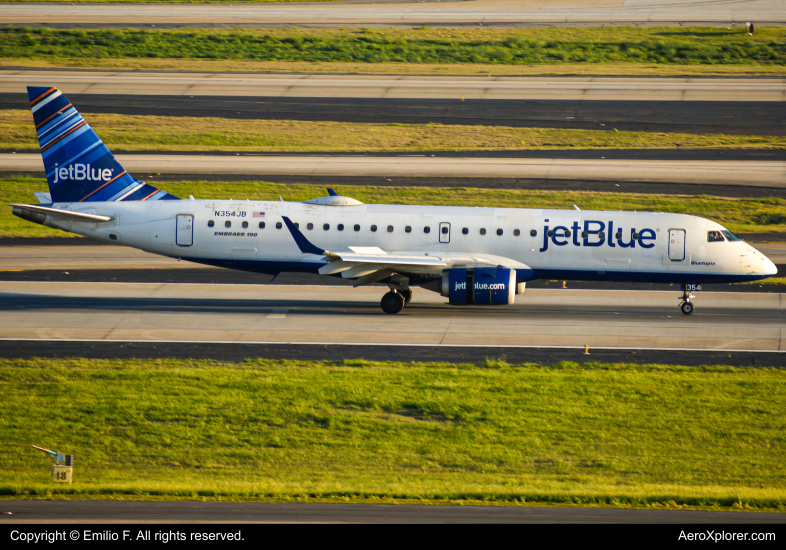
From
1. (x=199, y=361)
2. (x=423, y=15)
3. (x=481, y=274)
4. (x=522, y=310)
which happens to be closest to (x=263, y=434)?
(x=199, y=361)

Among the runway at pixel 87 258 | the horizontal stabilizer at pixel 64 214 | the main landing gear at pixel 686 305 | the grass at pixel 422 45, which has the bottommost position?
the main landing gear at pixel 686 305

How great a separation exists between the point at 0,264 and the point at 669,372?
A: 28.9 meters

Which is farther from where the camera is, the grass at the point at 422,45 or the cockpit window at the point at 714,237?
the grass at the point at 422,45

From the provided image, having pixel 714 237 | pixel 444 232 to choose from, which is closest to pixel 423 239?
pixel 444 232

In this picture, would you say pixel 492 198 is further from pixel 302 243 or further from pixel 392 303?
pixel 302 243

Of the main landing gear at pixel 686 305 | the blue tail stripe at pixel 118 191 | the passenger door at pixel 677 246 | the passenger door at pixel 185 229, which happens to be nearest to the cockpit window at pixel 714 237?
the passenger door at pixel 677 246

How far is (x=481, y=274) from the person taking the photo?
33.1 m

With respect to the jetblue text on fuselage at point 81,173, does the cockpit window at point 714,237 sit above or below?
below

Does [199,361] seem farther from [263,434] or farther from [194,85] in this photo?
[194,85]

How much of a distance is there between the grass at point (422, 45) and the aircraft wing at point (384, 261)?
Result: 157ft

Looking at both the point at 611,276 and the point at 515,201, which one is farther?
the point at 515,201

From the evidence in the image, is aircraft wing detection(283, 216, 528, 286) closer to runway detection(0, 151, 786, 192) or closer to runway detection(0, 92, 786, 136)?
runway detection(0, 151, 786, 192)

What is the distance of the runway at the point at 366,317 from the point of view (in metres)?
31.4

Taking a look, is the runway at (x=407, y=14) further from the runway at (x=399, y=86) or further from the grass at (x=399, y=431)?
the grass at (x=399, y=431)
